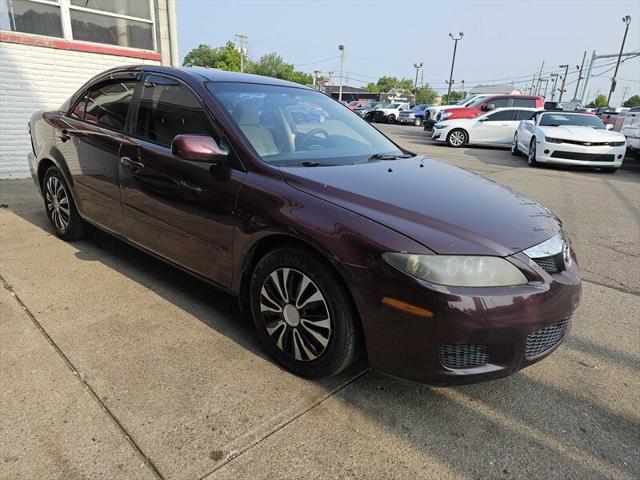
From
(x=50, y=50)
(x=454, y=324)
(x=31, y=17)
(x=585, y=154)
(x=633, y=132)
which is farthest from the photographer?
(x=633, y=132)

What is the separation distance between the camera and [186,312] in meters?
3.19

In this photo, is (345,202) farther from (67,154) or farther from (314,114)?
(67,154)

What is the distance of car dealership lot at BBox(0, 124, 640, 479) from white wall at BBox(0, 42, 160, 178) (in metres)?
4.94

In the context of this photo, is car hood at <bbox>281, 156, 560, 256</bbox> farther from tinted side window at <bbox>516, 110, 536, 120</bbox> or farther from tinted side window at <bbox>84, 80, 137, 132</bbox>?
tinted side window at <bbox>516, 110, 536, 120</bbox>

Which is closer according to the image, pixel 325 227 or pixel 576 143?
pixel 325 227

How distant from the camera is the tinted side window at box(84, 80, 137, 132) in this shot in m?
3.50

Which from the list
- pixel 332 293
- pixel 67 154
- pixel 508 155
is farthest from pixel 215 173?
pixel 508 155

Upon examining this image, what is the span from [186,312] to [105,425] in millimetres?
1129

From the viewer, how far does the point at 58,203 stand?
14.5 feet

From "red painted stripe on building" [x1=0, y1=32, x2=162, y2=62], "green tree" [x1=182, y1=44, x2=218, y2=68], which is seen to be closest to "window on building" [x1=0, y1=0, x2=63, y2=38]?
"red painted stripe on building" [x1=0, y1=32, x2=162, y2=62]

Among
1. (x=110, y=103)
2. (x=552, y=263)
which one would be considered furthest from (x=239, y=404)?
(x=110, y=103)

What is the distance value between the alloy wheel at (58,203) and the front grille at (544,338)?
398 centimetres

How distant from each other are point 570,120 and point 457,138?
465cm

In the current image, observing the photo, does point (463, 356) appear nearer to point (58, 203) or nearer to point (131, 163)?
point (131, 163)
